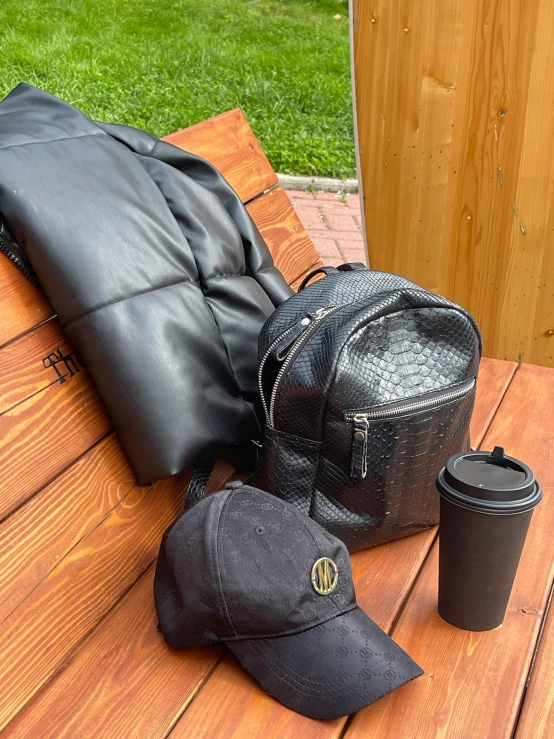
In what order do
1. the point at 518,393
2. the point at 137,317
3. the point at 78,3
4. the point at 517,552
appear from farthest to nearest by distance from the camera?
the point at 78,3
the point at 518,393
the point at 137,317
the point at 517,552

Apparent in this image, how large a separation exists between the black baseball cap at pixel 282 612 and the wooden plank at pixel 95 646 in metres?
0.06

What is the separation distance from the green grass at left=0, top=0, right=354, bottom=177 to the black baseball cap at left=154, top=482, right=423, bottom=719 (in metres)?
4.01

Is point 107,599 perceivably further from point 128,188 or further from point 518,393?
point 518,393

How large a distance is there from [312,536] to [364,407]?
0.85ft

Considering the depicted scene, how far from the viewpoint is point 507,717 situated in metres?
1.19

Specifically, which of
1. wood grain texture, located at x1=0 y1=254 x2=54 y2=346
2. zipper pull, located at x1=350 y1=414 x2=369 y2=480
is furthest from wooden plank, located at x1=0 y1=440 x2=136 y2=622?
zipper pull, located at x1=350 y1=414 x2=369 y2=480

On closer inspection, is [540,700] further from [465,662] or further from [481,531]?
[481,531]

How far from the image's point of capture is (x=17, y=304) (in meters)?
1.43

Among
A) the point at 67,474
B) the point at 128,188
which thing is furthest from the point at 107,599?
the point at 128,188

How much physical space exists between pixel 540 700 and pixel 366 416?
1.63ft

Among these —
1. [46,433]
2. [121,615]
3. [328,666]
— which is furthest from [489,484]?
[46,433]

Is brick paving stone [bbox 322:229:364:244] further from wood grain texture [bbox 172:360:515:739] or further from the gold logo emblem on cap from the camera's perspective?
the gold logo emblem on cap

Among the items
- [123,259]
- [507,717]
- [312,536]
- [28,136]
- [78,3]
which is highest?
[28,136]

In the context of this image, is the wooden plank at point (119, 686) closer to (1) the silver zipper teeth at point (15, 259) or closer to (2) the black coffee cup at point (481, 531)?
(2) the black coffee cup at point (481, 531)
